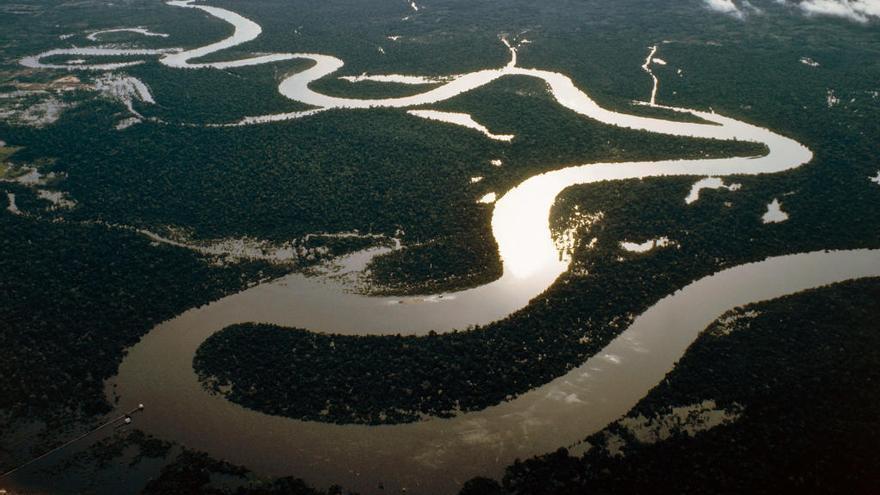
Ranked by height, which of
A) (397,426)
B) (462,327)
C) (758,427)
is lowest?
(397,426)

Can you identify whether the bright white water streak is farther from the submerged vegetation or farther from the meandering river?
the submerged vegetation

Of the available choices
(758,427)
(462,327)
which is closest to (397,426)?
(462,327)

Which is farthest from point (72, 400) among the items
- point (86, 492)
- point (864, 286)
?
point (864, 286)

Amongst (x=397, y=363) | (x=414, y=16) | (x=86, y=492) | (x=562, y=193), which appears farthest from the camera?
(x=414, y=16)

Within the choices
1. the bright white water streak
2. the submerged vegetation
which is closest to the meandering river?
the bright white water streak

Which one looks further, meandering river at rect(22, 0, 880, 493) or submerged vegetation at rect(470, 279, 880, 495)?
meandering river at rect(22, 0, 880, 493)

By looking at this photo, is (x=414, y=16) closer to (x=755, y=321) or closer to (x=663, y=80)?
(x=663, y=80)

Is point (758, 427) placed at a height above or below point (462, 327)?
above

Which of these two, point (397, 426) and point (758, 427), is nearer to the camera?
point (758, 427)

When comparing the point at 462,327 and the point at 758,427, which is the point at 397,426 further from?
the point at 758,427
